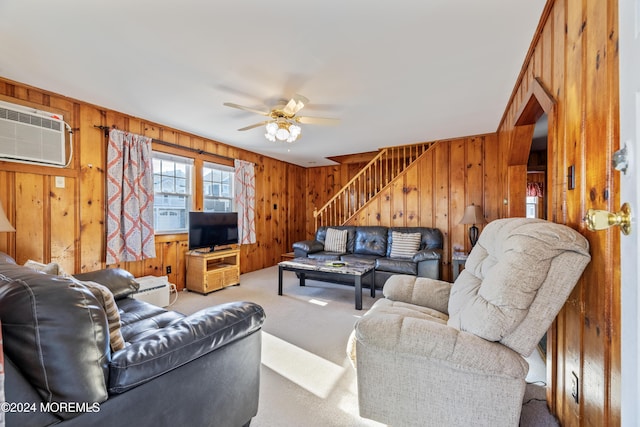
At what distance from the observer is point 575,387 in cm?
116

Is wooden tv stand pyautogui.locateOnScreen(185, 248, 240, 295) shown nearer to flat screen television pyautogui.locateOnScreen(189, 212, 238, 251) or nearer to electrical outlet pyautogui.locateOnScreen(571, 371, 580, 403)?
flat screen television pyautogui.locateOnScreen(189, 212, 238, 251)

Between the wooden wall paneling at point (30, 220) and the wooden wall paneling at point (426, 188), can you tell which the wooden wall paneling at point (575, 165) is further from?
the wooden wall paneling at point (30, 220)

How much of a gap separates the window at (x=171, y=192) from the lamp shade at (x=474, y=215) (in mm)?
4242

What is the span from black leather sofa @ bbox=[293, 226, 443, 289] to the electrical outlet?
2.53 m

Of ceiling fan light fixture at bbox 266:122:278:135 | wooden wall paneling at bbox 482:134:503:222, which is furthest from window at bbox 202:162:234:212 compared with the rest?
wooden wall paneling at bbox 482:134:503:222

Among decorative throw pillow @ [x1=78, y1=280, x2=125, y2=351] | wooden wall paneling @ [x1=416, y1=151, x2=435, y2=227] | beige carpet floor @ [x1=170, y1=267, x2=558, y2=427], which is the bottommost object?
beige carpet floor @ [x1=170, y1=267, x2=558, y2=427]

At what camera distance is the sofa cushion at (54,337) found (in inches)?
30.1

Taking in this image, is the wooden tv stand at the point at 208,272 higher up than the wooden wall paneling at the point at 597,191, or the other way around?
the wooden wall paneling at the point at 597,191

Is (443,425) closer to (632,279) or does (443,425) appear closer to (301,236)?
(632,279)

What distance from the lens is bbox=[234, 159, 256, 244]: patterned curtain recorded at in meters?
4.84

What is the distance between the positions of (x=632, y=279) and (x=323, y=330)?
233 cm

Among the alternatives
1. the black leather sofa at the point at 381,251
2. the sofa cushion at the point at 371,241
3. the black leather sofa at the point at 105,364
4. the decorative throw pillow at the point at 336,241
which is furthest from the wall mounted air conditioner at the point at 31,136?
the sofa cushion at the point at 371,241

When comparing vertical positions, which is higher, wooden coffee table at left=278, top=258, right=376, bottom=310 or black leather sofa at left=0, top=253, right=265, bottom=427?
black leather sofa at left=0, top=253, right=265, bottom=427

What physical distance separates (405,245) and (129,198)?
3919 millimetres
